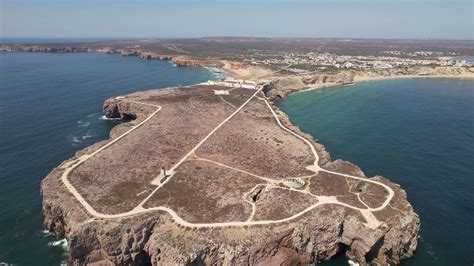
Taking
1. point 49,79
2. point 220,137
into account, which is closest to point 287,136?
point 220,137

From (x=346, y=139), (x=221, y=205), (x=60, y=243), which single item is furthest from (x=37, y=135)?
(x=346, y=139)

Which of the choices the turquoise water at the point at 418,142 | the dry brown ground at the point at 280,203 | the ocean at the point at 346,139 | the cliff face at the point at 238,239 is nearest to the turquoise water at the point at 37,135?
the ocean at the point at 346,139

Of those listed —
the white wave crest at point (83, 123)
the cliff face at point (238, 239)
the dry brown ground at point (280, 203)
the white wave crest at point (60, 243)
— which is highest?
the white wave crest at point (83, 123)

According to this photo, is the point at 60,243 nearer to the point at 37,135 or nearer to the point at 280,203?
the point at 280,203

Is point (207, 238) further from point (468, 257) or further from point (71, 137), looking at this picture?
point (71, 137)

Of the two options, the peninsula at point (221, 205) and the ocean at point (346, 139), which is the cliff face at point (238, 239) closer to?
the peninsula at point (221, 205)
